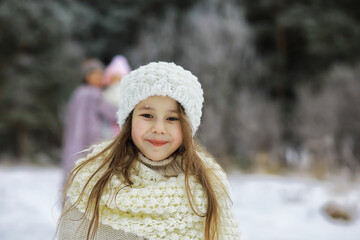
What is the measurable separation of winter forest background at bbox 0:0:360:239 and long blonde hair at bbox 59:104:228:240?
6.25 m

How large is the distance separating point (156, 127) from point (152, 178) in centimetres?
19

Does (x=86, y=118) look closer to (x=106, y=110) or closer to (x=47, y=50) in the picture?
(x=106, y=110)

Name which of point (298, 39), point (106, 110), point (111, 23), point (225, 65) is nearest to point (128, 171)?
point (106, 110)

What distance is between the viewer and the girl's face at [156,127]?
5.29 feet

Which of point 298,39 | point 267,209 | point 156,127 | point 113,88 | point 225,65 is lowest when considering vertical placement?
point 156,127

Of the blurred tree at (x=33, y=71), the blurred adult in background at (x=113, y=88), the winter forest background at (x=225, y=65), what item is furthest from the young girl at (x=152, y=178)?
the blurred tree at (x=33, y=71)

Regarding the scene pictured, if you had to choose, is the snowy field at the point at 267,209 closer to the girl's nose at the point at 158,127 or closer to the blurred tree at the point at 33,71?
the girl's nose at the point at 158,127

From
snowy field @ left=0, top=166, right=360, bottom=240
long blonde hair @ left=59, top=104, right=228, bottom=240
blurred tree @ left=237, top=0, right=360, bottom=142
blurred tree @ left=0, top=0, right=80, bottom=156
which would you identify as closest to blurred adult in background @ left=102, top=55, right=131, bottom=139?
snowy field @ left=0, top=166, right=360, bottom=240

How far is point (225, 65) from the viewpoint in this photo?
11102 millimetres

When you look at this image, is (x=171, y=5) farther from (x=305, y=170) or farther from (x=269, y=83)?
(x=305, y=170)

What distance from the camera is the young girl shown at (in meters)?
1.52

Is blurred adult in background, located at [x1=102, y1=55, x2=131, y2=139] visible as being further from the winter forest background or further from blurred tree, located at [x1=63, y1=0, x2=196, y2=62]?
blurred tree, located at [x1=63, y1=0, x2=196, y2=62]

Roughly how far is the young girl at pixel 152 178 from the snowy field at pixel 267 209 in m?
2.40

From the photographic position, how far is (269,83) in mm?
14367
